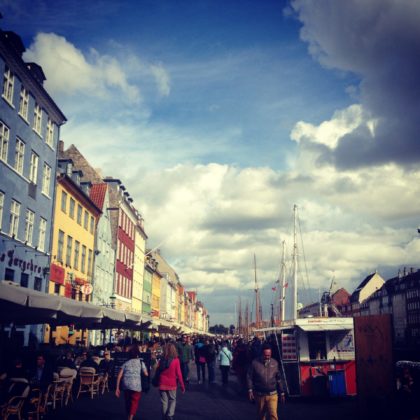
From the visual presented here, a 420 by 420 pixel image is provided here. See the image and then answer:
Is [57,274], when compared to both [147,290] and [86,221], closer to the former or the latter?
[86,221]

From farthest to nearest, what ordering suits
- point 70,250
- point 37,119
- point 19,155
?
1. point 70,250
2. point 37,119
3. point 19,155

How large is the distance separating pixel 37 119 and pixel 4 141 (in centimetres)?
529

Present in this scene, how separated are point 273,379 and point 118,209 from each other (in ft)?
146

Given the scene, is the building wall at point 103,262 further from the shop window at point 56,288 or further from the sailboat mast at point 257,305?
the sailboat mast at point 257,305

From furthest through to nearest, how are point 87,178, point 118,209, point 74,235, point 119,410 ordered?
point 118,209 < point 87,178 < point 74,235 < point 119,410

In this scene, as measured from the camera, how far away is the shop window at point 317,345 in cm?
1861

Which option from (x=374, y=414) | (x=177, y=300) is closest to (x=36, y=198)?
(x=374, y=414)

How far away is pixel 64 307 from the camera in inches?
514

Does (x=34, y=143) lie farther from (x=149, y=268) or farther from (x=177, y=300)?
(x=177, y=300)

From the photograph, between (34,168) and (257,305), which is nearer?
(34,168)

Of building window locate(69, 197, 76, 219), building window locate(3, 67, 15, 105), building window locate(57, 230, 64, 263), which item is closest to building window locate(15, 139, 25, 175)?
building window locate(3, 67, 15, 105)

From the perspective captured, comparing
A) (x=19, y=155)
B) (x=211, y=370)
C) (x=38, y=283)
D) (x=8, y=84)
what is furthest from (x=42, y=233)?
(x=211, y=370)

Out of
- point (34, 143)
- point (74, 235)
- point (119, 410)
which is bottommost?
point (119, 410)

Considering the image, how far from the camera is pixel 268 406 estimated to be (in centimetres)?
1016
